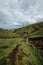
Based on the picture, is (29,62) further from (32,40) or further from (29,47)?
(32,40)

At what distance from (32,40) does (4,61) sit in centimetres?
1902

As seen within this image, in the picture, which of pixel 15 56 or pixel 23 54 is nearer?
pixel 15 56

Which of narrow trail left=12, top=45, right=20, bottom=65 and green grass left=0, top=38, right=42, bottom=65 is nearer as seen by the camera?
narrow trail left=12, top=45, right=20, bottom=65

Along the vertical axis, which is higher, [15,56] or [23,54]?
[23,54]

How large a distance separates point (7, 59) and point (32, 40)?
1811 centimetres

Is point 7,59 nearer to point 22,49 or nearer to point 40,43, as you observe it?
point 22,49

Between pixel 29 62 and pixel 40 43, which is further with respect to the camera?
pixel 40 43

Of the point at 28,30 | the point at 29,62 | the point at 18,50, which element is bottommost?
the point at 29,62

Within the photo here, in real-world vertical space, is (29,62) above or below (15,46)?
below

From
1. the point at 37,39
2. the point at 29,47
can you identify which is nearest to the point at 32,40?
the point at 37,39

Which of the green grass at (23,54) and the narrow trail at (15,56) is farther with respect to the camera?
the green grass at (23,54)

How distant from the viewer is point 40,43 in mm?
46938

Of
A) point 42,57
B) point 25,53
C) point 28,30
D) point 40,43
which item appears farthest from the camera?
point 28,30

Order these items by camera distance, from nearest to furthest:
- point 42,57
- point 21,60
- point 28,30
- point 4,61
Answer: point 4,61 → point 21,60 → point 42,57 → point 28,30
